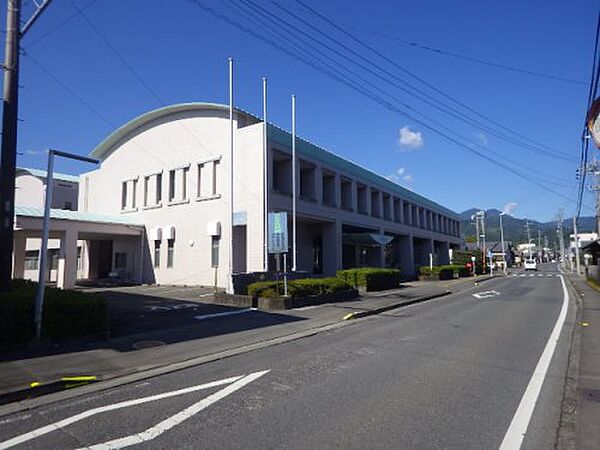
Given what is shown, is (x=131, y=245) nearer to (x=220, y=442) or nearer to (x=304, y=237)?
(x=304, y=237)

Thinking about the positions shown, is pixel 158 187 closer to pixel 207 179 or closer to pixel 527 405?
pixel 207 179

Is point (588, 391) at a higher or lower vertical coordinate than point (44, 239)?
lower

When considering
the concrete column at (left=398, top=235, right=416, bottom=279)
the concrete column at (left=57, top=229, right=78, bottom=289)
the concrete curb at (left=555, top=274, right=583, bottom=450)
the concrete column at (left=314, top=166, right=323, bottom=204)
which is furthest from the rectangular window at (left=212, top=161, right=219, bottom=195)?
the concrete column at (left=398, top=235, right=416, bottom=279)

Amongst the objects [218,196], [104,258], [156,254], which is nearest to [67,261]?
[156,254]

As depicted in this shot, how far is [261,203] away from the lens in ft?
76.9

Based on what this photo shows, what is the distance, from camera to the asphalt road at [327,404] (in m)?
4.41

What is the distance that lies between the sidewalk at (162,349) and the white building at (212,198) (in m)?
9.25

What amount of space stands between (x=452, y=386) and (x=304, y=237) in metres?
24.7

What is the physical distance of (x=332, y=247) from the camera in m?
29.7

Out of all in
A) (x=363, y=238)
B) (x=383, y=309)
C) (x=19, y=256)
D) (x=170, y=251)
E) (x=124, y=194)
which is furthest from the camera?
(x=363, y=238)

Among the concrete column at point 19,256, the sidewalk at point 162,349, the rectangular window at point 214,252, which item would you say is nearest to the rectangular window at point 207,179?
the rectangular window at point 214,252

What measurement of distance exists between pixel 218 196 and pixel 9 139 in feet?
52.4

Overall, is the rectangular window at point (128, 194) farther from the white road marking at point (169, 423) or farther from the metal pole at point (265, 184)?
the white road marking at point (169, 423)

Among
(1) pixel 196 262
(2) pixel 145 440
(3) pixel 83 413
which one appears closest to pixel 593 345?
(2) pixel 145 440
